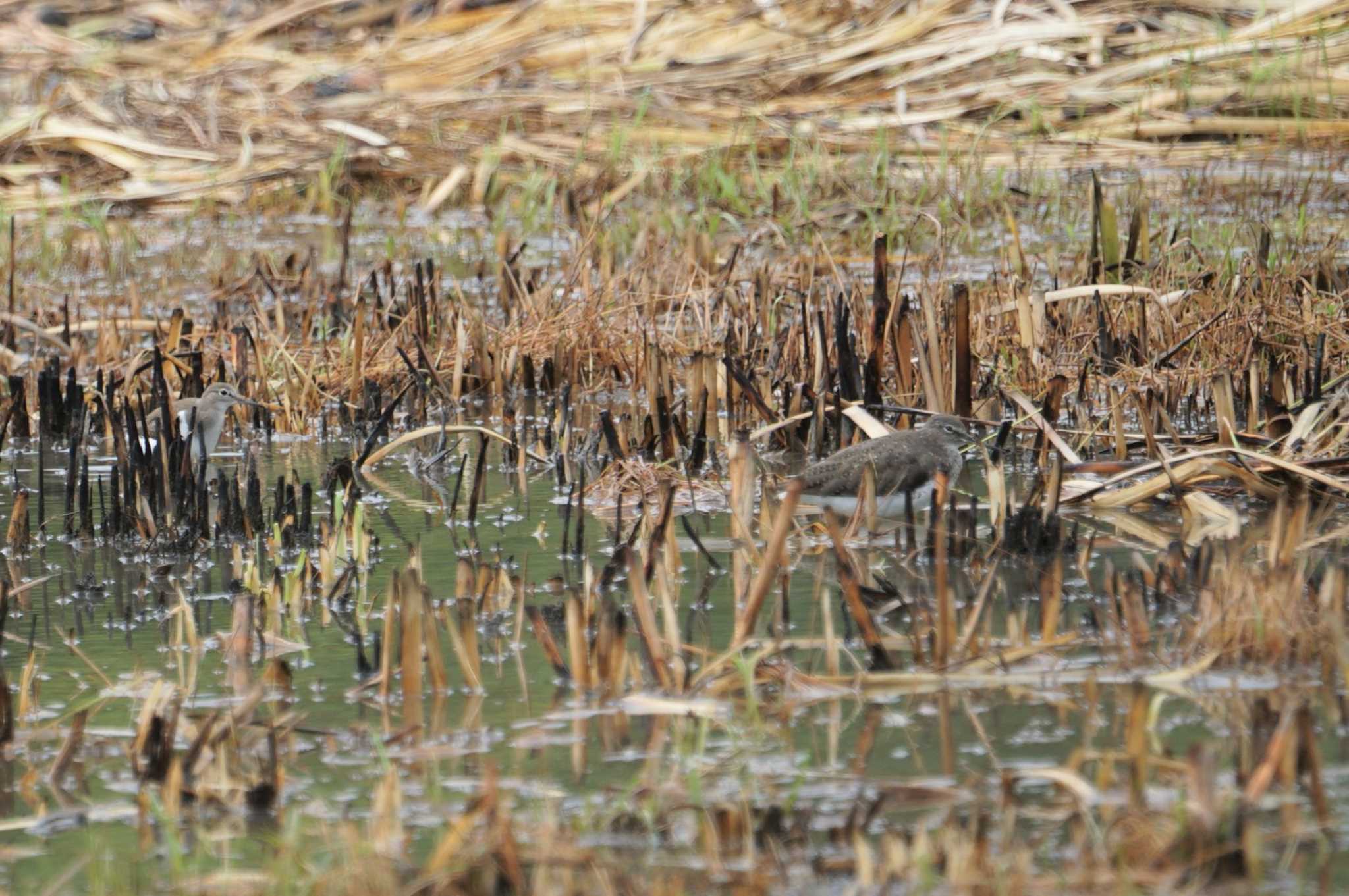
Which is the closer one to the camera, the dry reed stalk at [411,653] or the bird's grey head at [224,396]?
the dry reed stalk at [411,653]

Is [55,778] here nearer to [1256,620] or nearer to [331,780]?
[331,780]

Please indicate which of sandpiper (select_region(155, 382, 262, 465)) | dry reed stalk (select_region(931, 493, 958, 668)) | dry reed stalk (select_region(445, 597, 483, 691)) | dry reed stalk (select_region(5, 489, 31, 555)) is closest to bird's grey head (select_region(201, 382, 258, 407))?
sandpiper (select_region(155, 382, 262, 465))

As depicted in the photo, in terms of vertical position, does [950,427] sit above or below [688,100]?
below

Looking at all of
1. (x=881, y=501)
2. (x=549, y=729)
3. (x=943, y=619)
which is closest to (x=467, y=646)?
(x=549, y=729)

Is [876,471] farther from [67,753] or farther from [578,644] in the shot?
[67,753]

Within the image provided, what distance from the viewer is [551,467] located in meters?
6.86

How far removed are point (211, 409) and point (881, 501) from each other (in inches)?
105

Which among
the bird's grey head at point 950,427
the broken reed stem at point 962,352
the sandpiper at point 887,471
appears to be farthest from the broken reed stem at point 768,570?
the broken reed stem at point 962,352

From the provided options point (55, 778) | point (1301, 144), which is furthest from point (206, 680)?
point (1301, 144)

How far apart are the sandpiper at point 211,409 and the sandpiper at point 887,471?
7.69 ft

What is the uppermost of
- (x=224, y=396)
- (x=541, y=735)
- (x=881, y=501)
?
(x=224, y=396)

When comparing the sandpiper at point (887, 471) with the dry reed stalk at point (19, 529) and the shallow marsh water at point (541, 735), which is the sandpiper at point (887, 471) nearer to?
the shallow marsh water at point (541, 735)

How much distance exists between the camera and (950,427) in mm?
6195

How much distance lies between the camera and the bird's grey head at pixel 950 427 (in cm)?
616
